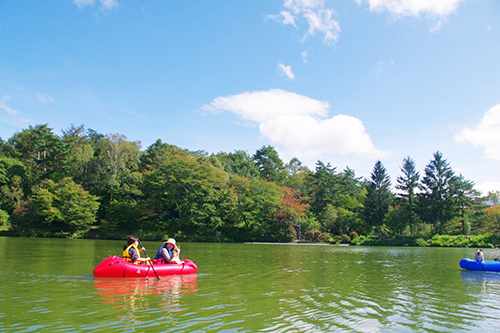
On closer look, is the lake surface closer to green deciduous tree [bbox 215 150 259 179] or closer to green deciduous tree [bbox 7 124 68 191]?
green deciduous tree [bbox 7 124 68 191]

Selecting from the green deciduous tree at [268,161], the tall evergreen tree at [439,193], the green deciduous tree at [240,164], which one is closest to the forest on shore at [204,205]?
the tall evergreen tree at [439,193]

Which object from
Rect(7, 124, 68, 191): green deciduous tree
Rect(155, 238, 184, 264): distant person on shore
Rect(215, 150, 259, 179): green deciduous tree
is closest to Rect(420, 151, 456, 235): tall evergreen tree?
Rect(215, 150, 259, 179): green deciduous tree

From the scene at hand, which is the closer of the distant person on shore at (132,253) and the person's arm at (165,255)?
the distant person on shore at (132,253)

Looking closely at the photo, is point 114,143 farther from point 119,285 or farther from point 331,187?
point 119,285

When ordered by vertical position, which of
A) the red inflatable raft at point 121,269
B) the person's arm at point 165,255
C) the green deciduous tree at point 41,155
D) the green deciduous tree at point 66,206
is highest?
the green deciduous tree at point 41,155

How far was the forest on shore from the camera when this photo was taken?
42656mm

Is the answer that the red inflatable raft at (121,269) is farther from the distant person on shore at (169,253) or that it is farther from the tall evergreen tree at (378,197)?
the tall evergreen tree at (378,197)

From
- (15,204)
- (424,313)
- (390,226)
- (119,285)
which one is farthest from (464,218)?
(15,204)

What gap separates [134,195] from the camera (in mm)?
50531

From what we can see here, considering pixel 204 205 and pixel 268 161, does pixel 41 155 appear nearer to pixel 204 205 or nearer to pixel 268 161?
pixel 204 205

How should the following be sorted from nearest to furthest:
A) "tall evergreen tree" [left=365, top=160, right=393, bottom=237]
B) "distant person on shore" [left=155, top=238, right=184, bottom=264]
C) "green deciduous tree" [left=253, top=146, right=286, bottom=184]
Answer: "distant person on shore" [left=155, top=238, right=184, bottom=264], "tall evergreen tree" [left=365, top=160, right=393, bottom=237], "green deciduous tree" [left=253, top=146, right=286, bottom=184]

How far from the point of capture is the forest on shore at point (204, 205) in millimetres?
42656

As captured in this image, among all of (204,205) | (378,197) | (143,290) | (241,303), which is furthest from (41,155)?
(241,303)

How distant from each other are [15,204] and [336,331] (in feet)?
171
